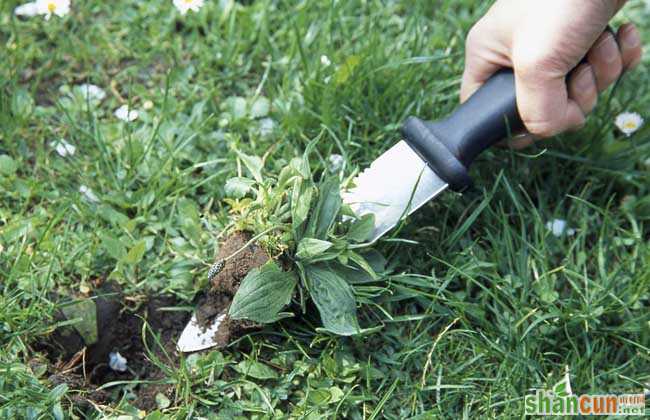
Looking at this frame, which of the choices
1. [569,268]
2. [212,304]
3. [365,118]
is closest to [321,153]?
[365,118]

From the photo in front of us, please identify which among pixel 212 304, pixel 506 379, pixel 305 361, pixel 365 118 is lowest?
pixel 506 379

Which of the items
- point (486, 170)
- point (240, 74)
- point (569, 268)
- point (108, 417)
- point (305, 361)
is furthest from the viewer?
point (240, 74)

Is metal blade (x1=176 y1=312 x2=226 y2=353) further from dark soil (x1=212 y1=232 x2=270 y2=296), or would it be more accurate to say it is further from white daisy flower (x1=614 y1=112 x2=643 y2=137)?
white daisy flower (x1=614 y1=112 x2=643 y2=137)

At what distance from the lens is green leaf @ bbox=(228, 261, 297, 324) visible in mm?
1744

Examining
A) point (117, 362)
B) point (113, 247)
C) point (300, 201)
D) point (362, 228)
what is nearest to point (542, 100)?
point (362, 228)

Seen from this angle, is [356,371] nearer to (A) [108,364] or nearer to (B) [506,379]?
(B) [506,379]

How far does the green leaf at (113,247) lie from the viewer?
1940mm

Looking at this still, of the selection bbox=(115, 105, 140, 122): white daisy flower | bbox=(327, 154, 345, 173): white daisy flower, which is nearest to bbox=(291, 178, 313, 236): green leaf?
bbox=(327, 154, 345, 173): white daisy flower

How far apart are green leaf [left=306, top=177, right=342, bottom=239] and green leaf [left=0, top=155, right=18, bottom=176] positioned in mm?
899

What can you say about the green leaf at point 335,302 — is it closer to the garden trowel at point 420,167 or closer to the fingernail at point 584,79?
the garden trowel at point 420,167

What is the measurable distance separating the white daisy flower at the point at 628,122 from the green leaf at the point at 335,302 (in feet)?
3.38

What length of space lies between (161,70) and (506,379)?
1.44m

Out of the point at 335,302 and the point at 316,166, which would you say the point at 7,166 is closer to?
the point at 316,166

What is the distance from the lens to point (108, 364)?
6.38 ft
